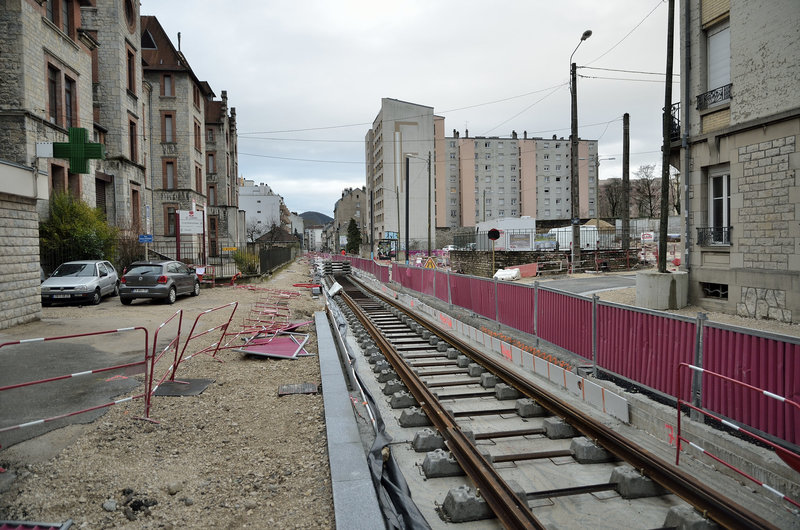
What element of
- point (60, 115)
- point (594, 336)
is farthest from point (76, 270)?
point (594, 336)

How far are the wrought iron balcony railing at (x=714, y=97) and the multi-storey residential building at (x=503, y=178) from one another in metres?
81.5

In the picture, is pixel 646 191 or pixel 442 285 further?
pixel 646 191

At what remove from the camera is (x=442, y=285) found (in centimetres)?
1638

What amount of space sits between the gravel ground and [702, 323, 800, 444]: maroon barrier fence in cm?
383

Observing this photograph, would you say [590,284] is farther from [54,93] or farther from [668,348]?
[54,93]

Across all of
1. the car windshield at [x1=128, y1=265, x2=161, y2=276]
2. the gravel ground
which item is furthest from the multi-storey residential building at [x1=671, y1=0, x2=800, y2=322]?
the car windshield at [x1=128, y1=265, x2=161, y2=276]

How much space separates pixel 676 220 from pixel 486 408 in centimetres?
5929

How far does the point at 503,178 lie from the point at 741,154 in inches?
3419

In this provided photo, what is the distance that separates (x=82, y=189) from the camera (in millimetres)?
22781

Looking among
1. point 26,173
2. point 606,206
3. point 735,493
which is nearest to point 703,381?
point 735,493

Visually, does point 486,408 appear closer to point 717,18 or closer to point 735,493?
point 735,493

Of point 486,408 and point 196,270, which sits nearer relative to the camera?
point 486,408

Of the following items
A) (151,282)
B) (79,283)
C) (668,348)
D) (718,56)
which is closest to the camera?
(668,348)

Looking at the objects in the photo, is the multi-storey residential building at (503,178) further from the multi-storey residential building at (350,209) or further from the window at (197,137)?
the window at (197,137)
